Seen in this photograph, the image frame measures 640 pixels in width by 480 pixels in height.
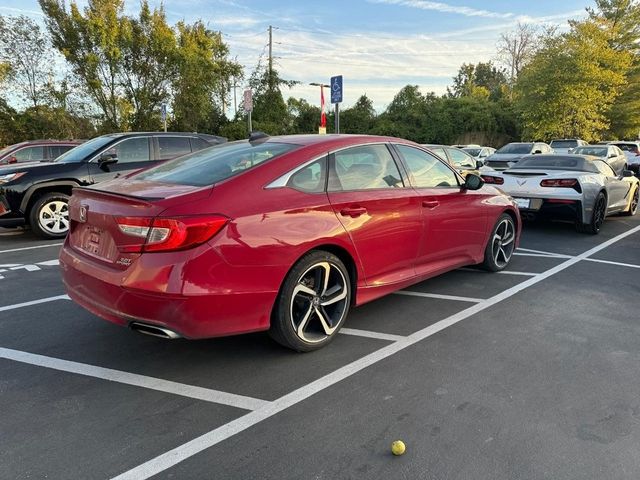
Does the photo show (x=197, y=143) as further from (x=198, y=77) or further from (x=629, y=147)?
(x=629, y=147)

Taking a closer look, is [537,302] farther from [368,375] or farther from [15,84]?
[15,84]

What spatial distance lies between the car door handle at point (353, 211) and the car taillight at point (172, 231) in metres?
1.01

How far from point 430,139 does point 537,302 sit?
1399 inches

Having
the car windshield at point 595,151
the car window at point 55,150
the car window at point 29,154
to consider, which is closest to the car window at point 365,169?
the car window at point 55,150

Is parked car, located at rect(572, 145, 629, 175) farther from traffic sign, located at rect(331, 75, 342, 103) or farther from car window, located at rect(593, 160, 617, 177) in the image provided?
traffic sign, located at rect(331, 75, 342, 103)

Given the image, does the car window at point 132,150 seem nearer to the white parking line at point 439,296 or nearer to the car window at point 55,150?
the car window at point 55,150

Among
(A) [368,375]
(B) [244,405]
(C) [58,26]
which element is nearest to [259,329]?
(B) [244,405]

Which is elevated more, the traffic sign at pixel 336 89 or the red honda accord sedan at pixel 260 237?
the traffic sign at pixel 336 89

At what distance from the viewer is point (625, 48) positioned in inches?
1324

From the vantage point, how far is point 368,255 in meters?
3.64

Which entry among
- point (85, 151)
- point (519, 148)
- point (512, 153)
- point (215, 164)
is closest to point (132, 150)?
point (85, 151)

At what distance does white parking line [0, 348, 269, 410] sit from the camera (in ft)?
9.12

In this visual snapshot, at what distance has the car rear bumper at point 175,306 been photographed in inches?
106

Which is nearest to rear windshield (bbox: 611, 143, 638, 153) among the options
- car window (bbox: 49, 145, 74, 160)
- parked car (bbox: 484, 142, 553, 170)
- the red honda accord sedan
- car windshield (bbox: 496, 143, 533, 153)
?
parked car (bbox: 484, 142, 553, 170)
